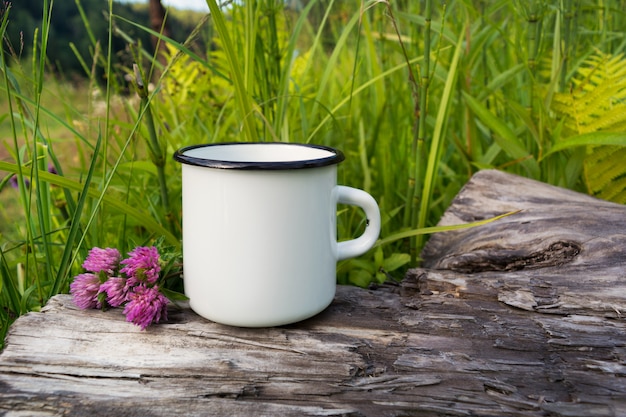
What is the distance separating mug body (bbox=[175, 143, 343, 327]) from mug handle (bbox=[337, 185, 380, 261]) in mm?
50

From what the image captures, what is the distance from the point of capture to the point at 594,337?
78 cm

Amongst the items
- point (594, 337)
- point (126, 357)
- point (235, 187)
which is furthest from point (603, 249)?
point (126, 357)

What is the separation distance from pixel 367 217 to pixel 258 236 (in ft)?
0.77

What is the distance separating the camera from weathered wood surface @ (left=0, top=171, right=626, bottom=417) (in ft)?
2.20

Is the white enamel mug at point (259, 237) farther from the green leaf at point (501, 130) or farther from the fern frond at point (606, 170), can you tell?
the fern frond at point (606, 170)

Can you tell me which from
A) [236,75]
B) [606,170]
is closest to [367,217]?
[236,75]

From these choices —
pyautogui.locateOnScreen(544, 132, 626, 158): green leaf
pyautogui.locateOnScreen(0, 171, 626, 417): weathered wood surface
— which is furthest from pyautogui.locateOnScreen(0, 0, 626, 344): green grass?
pyautogui.locateOnScreen(0, 171, 626, 417): weathered wood surface

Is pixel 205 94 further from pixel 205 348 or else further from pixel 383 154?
pixel 205 348

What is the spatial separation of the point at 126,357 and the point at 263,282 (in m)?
0.22

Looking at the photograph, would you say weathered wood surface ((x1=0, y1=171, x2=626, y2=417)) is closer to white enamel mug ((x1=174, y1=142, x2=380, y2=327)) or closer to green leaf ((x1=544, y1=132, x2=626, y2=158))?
white enamel mug ((x1=174, y1=142, x2=380, y2=327))

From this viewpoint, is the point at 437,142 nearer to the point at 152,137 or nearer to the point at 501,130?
the point at 501,130

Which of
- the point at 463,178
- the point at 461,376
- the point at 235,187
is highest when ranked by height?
the point at 235,187

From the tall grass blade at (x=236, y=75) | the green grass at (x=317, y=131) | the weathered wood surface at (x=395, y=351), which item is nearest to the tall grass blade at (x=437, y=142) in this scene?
the green grass at (x=317, y=131)

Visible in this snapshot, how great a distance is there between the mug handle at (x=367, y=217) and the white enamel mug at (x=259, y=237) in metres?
0.04
